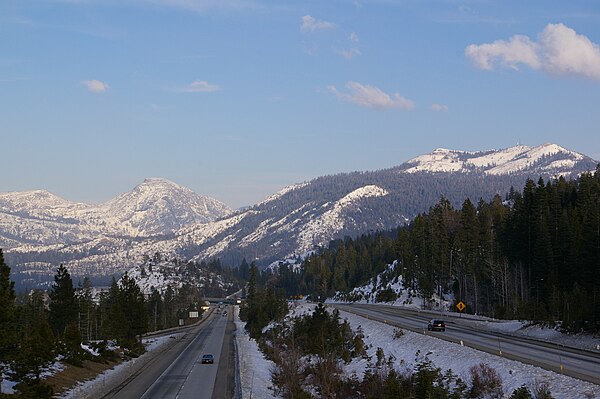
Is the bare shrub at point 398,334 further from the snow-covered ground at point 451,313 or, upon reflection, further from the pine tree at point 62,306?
the pine tree at point 62,306

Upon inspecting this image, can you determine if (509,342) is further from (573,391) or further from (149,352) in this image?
(149,352)

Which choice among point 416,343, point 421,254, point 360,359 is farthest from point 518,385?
point 421,254

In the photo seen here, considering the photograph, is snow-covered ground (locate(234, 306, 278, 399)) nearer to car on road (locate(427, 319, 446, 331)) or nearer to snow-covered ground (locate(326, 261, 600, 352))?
car on road (locate(427, 319, 446, 331))

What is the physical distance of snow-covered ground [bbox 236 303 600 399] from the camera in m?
33.5

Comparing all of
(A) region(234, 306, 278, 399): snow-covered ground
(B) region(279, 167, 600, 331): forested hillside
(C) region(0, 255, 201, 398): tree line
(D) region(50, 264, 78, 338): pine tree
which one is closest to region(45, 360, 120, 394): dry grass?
(C) region(0, 255, 201, 398): tree line

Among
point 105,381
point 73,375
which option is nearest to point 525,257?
point 105,381

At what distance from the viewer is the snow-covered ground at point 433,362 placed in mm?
33500

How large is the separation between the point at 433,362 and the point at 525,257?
172 ft

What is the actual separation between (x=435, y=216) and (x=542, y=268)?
5891 centimetres

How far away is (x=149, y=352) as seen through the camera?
317 ft

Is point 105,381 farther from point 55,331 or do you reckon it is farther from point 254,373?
point 55,331

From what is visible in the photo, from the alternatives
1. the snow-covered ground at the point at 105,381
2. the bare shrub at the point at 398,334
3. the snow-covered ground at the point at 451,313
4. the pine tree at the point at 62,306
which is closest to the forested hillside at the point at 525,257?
the snow-covered ground at the point at 451,313

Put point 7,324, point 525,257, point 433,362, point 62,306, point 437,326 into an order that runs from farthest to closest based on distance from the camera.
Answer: point 525,257 → point 62,306 → point 437,326 → point 433,362 → point 7,324

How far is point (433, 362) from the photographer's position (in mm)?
50594
